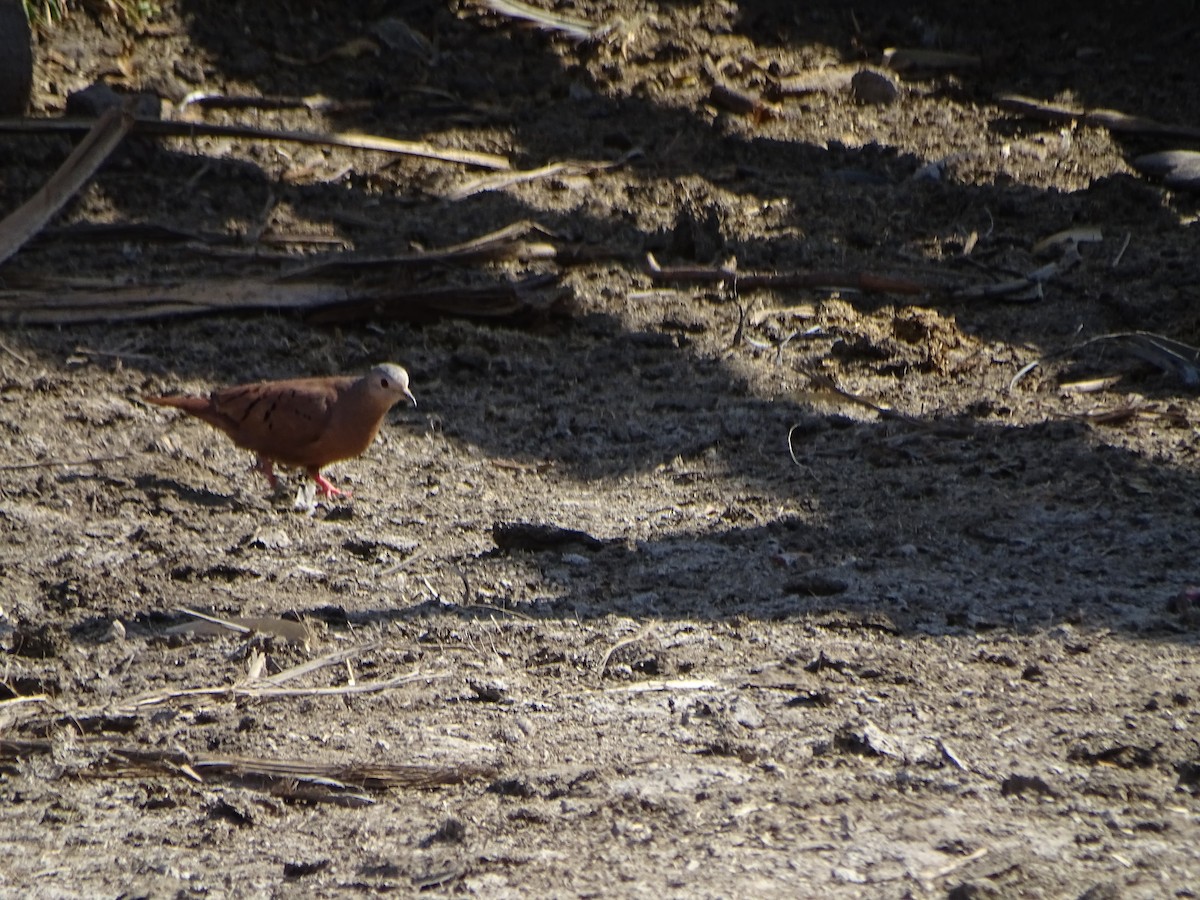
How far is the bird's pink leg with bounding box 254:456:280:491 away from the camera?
18.1 feet

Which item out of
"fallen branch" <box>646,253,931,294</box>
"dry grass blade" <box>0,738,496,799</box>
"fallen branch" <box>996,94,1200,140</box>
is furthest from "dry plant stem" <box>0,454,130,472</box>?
"fallen branch" <box>996,94,1200,140</box>

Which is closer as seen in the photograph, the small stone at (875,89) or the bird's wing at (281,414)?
the bird's wing at (281,414)

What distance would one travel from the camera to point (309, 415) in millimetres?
5305

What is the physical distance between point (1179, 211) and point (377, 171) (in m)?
4.24

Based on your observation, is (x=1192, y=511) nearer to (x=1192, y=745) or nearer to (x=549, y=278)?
(x=1192, y=745)

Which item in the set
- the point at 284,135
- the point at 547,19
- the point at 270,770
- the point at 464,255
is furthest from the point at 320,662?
the point at 547,19

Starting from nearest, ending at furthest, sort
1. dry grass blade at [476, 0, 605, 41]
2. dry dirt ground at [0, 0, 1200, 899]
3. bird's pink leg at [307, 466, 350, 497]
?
dry dirt ground at [0, 0, 1200, 899], bird's pink leg at [307, 466, 350, 497], dry grass blade at [476, 0, 605, 41]

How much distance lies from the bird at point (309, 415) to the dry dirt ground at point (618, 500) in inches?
7.2

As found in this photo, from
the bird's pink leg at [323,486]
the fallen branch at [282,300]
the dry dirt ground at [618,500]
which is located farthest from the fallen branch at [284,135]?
the bird's pink leg at [323,486]

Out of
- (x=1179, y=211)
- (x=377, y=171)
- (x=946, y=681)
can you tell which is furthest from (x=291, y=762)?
(x=1179, y=211)

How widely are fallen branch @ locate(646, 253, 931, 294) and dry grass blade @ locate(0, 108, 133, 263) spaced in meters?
2.70

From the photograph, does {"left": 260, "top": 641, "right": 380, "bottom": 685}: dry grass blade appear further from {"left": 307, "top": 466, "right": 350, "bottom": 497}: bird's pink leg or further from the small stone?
the small stone

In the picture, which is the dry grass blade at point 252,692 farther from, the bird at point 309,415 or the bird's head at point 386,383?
the bird's head at point 386,383

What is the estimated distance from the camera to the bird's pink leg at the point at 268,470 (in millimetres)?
5508
